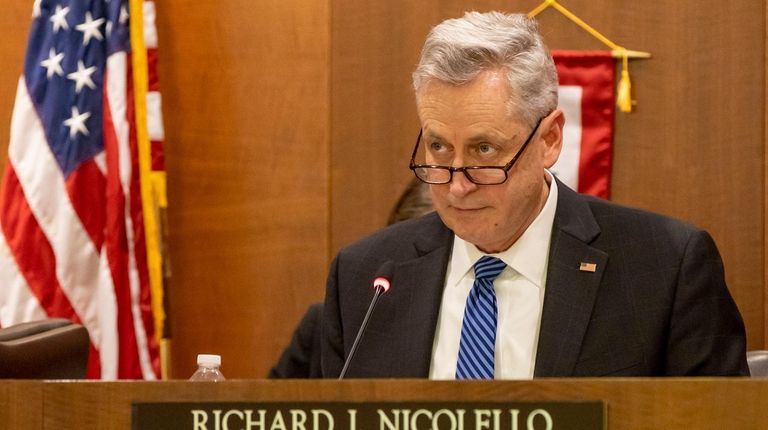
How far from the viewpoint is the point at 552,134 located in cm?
276

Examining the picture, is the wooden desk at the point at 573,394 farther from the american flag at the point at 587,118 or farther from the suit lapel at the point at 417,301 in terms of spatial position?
the american flag at the point at 587,118

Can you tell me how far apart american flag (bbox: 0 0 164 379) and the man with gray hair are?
2.30 m

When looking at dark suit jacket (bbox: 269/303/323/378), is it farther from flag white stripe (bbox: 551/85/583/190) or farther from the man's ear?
the man's ear

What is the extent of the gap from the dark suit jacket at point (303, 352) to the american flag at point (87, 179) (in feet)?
2.57

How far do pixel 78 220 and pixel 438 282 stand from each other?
8.29ft

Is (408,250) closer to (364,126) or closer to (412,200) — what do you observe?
(412,200)

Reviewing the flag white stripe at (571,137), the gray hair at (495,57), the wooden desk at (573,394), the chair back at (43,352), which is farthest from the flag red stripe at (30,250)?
the wooden desk at (573,394)

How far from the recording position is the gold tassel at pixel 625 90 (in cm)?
484

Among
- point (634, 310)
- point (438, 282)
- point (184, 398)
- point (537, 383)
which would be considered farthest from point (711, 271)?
point (184, 398)

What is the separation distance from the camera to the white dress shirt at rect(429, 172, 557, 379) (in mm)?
2678

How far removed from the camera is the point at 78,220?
4930 millimetres

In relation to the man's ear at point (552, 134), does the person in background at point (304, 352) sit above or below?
below

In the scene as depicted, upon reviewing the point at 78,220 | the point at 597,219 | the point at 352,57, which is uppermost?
the point at 352,57

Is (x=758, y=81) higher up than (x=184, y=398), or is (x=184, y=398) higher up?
(x=758, y=81)
